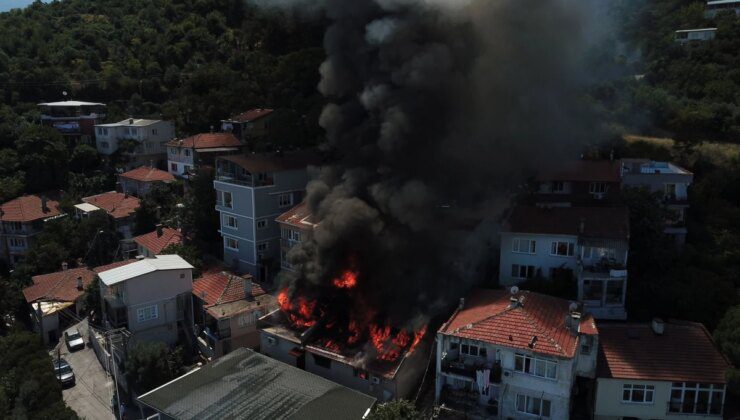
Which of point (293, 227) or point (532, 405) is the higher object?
point (293, 227)

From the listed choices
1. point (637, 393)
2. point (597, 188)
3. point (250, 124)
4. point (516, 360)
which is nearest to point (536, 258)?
point (516, 360)

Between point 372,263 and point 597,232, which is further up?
point 597,232

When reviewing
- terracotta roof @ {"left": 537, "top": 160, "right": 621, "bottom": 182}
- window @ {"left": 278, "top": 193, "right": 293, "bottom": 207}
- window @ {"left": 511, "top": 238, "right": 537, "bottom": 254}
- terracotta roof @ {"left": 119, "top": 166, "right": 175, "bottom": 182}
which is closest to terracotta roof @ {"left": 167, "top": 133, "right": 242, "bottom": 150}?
terracotta roof @ {"left": 119, "top": 166, "right": 175, "bottom": 182}

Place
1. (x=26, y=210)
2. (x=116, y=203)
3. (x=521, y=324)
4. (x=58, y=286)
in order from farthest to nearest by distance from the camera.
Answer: (x=116, y=203), (x=26, y=210), (x=58, y=286), (x=521, y=324)

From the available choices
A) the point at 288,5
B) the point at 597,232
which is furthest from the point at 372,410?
the point at 288,5

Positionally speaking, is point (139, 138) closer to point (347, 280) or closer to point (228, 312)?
point (228, 312)

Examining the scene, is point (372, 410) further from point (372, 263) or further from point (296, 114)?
A: point (296, 114)
